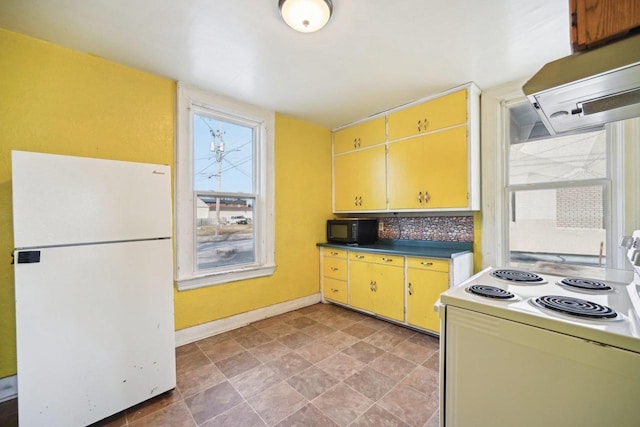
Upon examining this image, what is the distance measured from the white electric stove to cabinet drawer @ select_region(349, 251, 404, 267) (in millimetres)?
1570

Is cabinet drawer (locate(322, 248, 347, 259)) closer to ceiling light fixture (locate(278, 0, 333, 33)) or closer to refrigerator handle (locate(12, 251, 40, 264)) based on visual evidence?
ceiling light fixture (locate(278, 0, 333, 33))

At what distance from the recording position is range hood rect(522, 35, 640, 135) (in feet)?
2.86

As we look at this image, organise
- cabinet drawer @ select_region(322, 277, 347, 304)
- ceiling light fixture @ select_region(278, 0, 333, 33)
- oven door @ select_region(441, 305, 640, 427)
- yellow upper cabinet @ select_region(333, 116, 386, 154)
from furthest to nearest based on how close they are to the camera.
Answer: cabinet drawer @ select_region(322, 277, 347, 304) < yellow upper cabinet @ select_region(333, 116, 386, 154) < ceiling light fixture @ select_region(278, 0, 333, 33) < oven door @ select_region(441, 305, 640, 427)

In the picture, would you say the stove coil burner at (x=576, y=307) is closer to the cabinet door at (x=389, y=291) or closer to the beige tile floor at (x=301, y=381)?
the beige tile floor at (x=301, y=381)

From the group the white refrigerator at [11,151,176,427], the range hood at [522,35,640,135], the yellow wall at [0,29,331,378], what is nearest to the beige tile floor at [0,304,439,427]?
the white refrigerator at [11,151,176,427]

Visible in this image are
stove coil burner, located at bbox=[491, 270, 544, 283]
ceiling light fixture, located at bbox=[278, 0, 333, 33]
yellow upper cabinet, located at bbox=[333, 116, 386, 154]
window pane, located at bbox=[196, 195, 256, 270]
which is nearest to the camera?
stove coil burner, located at bbox=[491, 270, 544, 283]

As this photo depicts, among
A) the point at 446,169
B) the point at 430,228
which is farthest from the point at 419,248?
the point at 446,169

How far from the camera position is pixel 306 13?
1566 mm

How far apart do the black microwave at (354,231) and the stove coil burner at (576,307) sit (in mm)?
2321

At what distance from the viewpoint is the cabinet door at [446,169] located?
2598 millimetres

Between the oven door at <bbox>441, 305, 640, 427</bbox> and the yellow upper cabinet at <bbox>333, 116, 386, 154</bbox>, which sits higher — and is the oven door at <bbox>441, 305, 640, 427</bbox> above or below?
below

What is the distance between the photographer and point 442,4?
5.18 ft

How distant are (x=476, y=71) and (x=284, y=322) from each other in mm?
3242

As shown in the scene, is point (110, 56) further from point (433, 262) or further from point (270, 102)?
point (433, 262)
